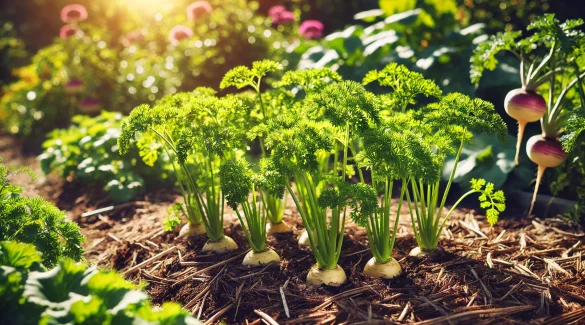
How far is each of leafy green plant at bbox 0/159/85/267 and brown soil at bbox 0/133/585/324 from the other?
477mm

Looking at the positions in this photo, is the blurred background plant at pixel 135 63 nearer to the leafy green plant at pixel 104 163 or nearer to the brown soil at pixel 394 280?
the leafy green plant at pixel 104 163

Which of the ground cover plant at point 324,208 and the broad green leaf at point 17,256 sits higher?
the broad green leaf at point 17,256

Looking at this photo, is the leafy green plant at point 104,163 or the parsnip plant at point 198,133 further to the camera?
the leafy green plant at point 104,163

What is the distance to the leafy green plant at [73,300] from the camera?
157 centimetres

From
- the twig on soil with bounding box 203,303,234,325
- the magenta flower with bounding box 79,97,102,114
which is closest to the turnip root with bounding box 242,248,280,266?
the twig on soil with bounding box 203,303,234,325

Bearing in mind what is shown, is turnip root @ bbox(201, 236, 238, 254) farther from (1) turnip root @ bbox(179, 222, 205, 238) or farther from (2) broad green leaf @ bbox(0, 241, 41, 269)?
(2) broad green leaf @ bbox(0, 241, 41, 269)

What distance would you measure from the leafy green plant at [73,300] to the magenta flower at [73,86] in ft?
15.8

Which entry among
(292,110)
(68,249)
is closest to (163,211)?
(68,249)

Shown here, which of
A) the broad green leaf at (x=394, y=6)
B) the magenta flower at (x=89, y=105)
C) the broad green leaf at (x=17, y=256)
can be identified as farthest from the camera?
the magenta flower at (x=89, y=105)

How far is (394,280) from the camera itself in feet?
8.34

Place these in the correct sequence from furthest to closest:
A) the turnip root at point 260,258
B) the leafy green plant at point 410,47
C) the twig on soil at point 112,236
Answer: the leafy green plant at point 410,47 → the twig on soil at point 112,236 → the turnip root at point 260,258

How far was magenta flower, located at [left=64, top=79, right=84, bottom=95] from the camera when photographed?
6.22 meters

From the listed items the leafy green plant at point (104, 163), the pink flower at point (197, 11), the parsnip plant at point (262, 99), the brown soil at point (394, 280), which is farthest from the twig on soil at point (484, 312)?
the pink flower at point (197, 11)

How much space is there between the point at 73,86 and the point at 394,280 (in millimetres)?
4913
